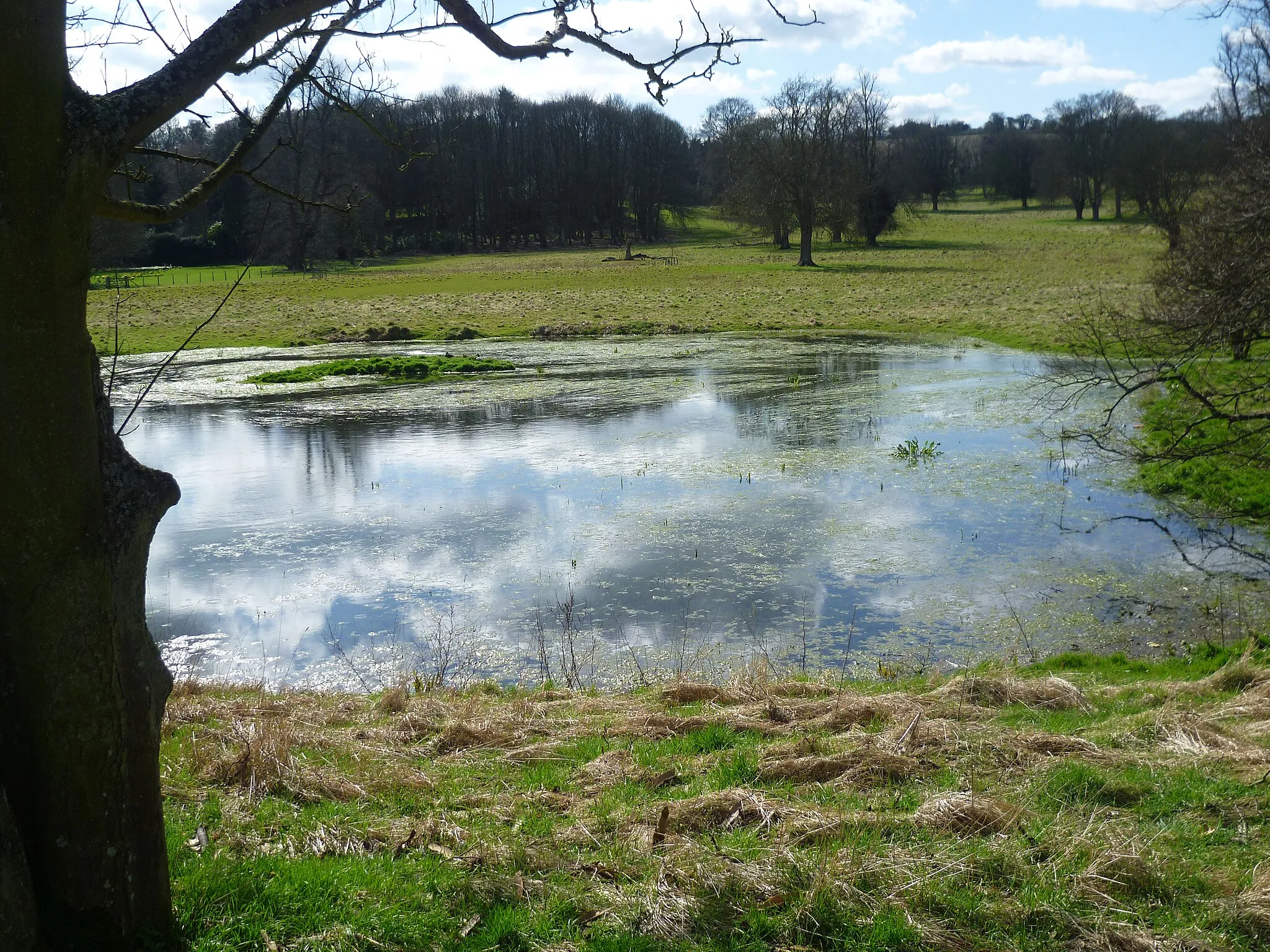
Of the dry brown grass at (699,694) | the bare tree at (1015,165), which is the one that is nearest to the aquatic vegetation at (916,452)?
the dry brown grass at (699,694)

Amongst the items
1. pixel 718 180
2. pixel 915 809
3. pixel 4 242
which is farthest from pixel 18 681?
pixel 718 180

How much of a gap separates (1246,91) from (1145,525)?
366 inches

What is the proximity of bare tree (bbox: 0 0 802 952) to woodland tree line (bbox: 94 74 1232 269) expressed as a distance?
3266 cm

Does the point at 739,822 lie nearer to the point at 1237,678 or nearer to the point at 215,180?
the point at 215,180

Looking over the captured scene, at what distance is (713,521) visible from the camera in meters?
12.2

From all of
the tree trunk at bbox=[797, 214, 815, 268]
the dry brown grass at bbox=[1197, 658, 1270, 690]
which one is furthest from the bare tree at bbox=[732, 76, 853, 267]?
the dry brown grass at bbox=[1197, 658, 1270, 690]

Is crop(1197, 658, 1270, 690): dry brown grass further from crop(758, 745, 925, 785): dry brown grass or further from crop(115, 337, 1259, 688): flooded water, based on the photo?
crop(758, 745, 925, 785): dry brown grass

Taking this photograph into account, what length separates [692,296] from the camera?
43312mm

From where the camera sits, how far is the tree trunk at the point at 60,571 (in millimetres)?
2996

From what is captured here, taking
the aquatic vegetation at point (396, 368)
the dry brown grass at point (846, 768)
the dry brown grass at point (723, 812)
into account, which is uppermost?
the aquatic vegetation at point (396, 368)

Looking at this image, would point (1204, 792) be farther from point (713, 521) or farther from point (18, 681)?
point (713, 521)

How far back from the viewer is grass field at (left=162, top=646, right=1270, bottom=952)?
366cm

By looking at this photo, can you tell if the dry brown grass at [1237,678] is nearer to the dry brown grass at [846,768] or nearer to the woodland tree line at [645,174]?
the dry brown grass at [846,768]

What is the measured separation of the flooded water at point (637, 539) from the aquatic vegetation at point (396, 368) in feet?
14.0
